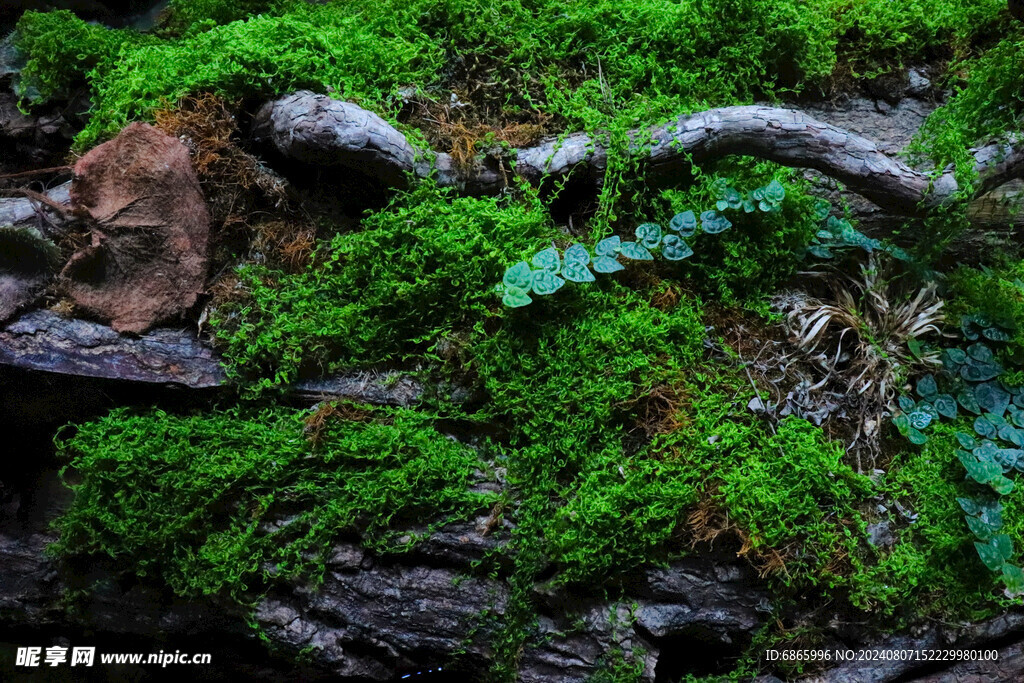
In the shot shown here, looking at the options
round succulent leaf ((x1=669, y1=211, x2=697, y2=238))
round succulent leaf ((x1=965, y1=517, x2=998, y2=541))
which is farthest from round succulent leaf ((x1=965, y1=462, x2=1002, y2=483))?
round succulent leaf ((x1=669, y1=211, x2=697, y2=238))

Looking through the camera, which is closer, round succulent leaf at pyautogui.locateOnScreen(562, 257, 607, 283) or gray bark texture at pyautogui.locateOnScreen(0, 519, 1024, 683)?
gray bark texture at pyautogui.locateOnScreen(0, 519, 1024, 683)

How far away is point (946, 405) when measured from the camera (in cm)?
286

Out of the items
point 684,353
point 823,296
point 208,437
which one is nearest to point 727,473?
point 684,353

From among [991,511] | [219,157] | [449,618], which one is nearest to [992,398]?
[991,511]

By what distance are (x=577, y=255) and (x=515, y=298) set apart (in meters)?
A: 0.34

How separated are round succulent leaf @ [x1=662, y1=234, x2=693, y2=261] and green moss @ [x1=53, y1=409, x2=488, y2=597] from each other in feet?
4.22

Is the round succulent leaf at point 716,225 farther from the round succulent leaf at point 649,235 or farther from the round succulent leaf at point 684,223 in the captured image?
the round succulent leaf at point 649,235

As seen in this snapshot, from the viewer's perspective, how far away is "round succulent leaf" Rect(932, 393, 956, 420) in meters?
2.85

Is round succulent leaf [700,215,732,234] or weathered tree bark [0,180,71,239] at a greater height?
weathered tree bark [0,180,71,239]

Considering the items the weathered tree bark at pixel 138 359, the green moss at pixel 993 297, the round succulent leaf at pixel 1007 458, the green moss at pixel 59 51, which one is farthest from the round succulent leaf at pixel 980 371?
the green moss at pixel 59 51

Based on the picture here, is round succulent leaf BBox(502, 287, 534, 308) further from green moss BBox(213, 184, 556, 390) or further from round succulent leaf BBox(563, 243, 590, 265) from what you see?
round succulent leaf BBox(563, 243, 590, 265)

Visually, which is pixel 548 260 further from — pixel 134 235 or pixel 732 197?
pixel 134 235

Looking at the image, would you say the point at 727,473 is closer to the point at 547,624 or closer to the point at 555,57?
the point at 547,624

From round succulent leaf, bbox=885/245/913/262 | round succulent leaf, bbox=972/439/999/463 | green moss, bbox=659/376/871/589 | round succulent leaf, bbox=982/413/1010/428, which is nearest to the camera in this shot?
green moss, bbox=659/376/871/589
